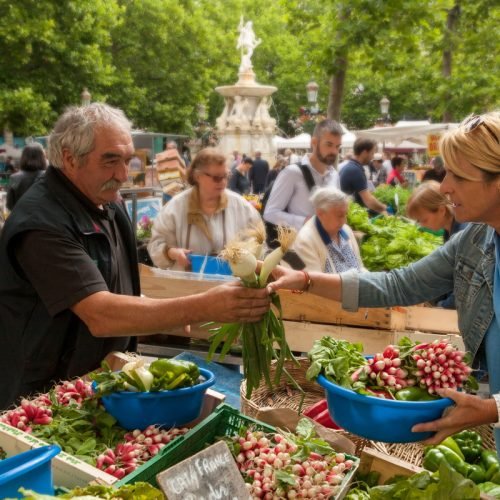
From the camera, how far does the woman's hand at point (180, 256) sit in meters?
4.58

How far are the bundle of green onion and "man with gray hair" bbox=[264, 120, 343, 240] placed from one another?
333 cm

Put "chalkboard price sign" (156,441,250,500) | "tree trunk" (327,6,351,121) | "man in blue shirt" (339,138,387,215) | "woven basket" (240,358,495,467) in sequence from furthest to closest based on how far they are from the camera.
Result: 1. "tree trunk" (327,6,351,121)
2. "man in blue shirt" (339,138,387,215)
3. "woven basket" (240,358,495,467)
4. "chalkboard price sign" (156,441,250,500)

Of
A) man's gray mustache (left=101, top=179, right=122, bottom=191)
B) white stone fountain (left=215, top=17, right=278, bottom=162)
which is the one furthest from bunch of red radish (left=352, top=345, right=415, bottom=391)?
white stone fountain (left=215, top=17, right=278, bottom=162)

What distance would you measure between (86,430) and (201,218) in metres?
2.64

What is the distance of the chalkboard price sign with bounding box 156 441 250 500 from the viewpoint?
5.30 feet

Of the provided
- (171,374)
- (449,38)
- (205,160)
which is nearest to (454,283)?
(171,374)

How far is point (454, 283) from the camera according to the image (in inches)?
97.2

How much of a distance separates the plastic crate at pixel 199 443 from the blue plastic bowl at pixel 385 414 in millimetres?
139

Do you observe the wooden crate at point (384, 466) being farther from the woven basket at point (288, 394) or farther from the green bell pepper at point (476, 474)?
the woven basket at point (288, 394)

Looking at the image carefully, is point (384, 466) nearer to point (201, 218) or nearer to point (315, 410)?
point (315, 410)

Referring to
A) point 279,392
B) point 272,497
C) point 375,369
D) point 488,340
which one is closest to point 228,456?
point 272,497

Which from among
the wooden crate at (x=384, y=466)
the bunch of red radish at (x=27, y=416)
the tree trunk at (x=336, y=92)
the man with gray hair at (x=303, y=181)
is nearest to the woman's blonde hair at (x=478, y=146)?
the wooden crate at (x=384, y=466)

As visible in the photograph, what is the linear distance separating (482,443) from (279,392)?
1.10 metres

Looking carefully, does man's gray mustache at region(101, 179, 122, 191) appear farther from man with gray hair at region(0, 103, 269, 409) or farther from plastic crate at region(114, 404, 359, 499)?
plastic crate at region(114, 404, 359, 499)
